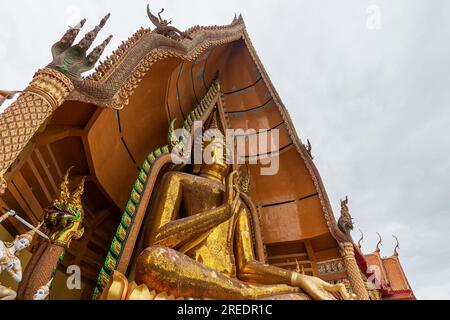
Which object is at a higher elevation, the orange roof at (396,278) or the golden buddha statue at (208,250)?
the orange roof at (396,278)

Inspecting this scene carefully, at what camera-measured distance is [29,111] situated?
1.78 meters

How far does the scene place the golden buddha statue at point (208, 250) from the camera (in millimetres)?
1944

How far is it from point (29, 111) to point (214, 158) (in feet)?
6.82

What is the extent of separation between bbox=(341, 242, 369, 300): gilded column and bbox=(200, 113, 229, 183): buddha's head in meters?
2.33

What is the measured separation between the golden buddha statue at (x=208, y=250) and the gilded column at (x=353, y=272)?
1775 mm

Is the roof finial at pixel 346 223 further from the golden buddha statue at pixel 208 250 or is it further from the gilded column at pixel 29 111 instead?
the gilded column at pixel 29 111

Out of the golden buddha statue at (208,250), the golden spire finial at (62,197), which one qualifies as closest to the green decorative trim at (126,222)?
the golden buddha statue at (208,250)

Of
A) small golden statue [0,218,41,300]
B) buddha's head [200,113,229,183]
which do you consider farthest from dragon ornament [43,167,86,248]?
buddha's head [200,113,229,183]

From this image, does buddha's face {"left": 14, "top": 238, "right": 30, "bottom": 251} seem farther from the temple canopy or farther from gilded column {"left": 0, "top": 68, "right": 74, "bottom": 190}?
the temple canopy

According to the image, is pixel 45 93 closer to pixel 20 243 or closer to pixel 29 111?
pixel 29 111

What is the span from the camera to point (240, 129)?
18.2 ft

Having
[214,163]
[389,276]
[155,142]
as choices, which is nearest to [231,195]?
[214,163]

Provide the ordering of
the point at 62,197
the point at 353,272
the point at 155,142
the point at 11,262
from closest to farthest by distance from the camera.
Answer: the point at 11,262, the point at 62,197, the point at 155,142, the point at 353,272
